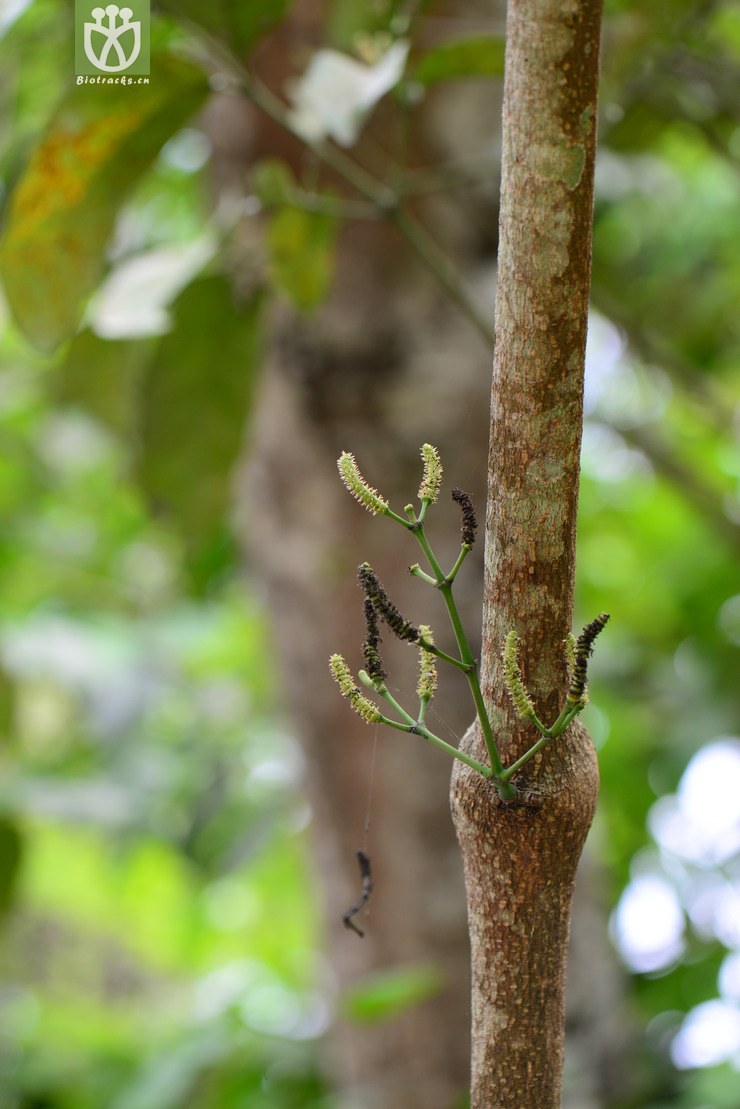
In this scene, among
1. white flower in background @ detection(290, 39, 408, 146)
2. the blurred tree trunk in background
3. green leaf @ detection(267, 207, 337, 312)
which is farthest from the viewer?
the blurred tree trunk in background

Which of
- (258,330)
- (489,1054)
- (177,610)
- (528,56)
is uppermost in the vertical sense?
(177,610)

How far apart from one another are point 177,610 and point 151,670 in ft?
1.11

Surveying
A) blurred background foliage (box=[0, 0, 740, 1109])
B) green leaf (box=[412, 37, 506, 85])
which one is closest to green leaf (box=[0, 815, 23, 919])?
blurred background foliage (box=[0, 0, 740, 1109])

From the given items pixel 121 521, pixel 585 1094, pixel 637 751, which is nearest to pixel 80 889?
pixel 121 521

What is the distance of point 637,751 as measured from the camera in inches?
74.4

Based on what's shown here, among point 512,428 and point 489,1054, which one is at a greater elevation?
point 512,428

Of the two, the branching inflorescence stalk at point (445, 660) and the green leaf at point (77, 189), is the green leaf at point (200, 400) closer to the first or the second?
the green leaf at point (77, 189)

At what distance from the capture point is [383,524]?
1456 millimetres

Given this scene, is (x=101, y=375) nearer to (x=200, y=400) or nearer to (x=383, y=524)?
(x=200, y=400)

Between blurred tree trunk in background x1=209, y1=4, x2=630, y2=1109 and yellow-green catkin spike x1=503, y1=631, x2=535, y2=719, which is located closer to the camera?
yellow-green catkin spike x1=503, y1=631, x2=535, y2=719

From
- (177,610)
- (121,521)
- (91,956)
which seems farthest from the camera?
(91,956)

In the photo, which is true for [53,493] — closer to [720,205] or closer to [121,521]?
[121,521]

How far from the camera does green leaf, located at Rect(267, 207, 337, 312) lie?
3.64ft

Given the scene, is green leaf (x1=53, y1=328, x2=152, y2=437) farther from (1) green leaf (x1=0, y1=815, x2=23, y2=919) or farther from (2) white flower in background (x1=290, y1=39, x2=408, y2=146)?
(1) green leaf (x1=0, y1=815, x2=23, y2=919)
